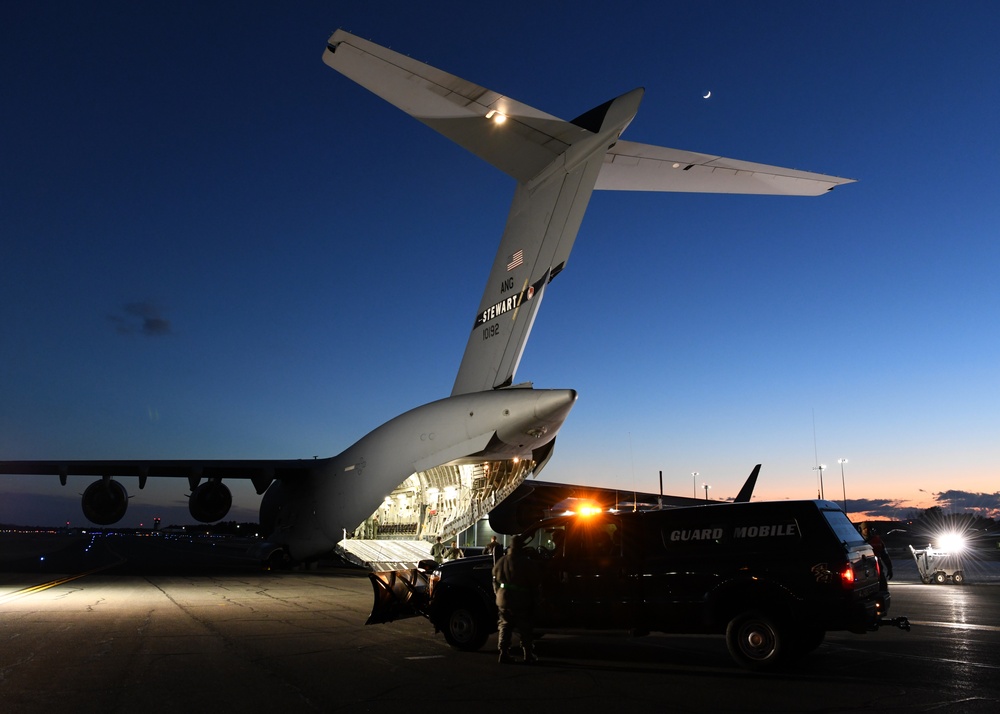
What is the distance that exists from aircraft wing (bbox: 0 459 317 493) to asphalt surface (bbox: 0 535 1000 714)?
12.8m

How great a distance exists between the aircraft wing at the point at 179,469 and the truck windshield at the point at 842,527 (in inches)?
768

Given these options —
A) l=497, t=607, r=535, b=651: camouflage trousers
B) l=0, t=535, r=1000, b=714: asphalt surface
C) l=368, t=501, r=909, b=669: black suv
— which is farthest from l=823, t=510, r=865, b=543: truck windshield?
l=497, t=607, r=535, b=651: camouflage trousers

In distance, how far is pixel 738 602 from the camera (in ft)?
24.8

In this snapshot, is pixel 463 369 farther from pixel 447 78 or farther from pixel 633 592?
pixel 633 592

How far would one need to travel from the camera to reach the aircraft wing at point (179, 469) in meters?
25.8

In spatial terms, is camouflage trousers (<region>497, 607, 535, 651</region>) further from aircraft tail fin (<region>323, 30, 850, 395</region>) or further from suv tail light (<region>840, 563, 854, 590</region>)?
aircraft tail fin (<region>323, 30, 850, 395</region>)

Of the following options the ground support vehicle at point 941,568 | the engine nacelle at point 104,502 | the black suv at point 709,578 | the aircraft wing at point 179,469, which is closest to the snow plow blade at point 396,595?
the black suv at point 709,578

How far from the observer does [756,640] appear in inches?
294

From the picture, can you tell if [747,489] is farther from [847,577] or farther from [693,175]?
[847,577]

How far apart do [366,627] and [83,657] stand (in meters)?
3.84

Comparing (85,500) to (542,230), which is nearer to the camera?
(542,230)

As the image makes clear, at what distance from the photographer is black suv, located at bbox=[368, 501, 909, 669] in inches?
285

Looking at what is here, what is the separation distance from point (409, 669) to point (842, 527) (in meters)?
4.66

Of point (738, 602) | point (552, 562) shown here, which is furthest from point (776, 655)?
point (552, 562)
